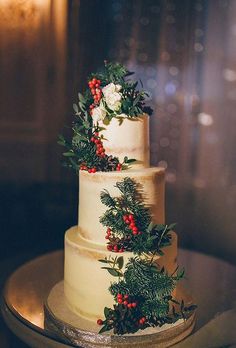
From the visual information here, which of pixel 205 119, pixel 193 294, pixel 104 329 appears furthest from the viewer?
pixel 205 119

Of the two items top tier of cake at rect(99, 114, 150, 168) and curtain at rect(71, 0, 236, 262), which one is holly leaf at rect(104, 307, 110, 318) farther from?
curtain at rect(71, 0, 236, 262)

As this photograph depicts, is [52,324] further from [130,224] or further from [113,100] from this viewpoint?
[113,100]

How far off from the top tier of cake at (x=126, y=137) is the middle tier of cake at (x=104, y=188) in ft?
0.34

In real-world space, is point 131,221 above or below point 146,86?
below

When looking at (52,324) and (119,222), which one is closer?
(119,222)

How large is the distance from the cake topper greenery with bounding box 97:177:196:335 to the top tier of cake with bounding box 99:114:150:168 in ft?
0.66

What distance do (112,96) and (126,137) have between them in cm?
25

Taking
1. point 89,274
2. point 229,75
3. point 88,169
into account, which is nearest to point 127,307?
point 89,274

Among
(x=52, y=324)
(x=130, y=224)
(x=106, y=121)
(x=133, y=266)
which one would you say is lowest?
(x=52, y=324)

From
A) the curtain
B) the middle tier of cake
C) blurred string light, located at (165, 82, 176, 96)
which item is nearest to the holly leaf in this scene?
the middle tier of cake

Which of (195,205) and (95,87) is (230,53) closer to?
(195,205)

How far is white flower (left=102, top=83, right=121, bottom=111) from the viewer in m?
2.38

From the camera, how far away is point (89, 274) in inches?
96.4

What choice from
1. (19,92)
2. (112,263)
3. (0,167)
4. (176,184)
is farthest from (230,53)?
(112,263)
